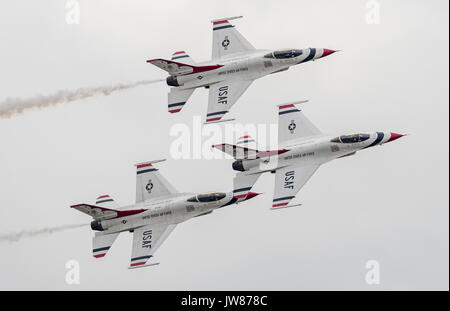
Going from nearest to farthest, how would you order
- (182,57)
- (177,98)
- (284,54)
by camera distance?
1. (284,54)
2. (177,98)
3. (182,57)

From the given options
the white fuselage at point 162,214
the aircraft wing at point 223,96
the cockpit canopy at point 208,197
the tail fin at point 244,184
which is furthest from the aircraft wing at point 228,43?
the white fuselage at point 162,214

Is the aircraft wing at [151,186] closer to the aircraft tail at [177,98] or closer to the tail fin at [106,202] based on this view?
the tail fin at [106,202]

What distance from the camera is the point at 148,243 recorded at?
98812mm

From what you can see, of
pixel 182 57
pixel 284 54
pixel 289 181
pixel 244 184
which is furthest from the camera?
pixel 182 57

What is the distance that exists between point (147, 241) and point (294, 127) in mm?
9427

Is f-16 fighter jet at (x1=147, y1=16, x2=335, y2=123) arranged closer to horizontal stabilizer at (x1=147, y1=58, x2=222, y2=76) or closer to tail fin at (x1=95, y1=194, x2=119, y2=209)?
horizontal stabilizer at (x1=147, y1=58, x2=222, y2=76)

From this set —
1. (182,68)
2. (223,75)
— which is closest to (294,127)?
(223,75)

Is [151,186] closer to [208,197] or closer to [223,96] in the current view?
[208,197]

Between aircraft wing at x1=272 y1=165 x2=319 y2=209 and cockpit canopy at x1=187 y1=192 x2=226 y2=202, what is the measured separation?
278 centimetres

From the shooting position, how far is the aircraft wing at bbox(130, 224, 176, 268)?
98.7 m

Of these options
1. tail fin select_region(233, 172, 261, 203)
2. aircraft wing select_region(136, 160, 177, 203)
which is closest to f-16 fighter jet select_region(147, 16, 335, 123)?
tail fin select_region(233, 172, 261, 203)

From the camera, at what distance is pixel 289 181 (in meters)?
99.5

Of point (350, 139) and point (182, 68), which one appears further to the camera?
point (182, 68)

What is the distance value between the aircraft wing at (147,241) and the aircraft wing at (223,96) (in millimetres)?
6155
